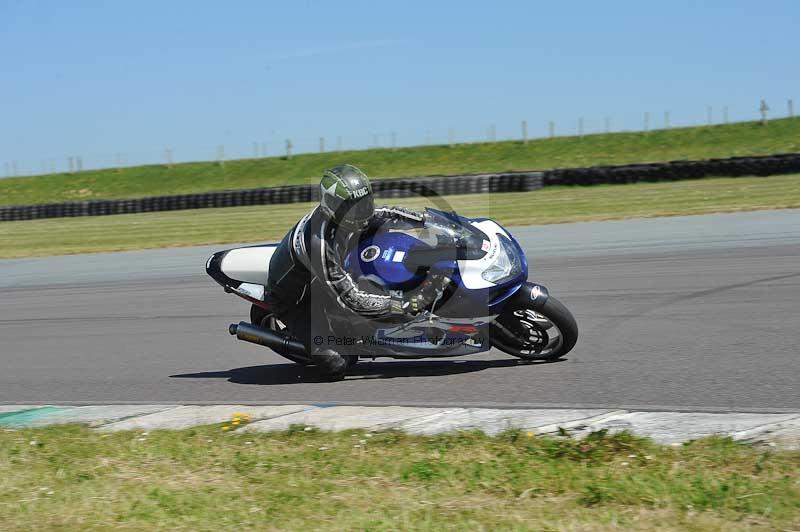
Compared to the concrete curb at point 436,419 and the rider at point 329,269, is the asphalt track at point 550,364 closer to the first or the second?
the concrete curb at point 436,419

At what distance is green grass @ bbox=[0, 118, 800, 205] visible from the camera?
150 feet

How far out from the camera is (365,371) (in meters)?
7.62

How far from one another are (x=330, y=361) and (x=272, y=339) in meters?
0.50

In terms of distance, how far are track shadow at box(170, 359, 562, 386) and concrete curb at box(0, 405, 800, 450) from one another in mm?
940

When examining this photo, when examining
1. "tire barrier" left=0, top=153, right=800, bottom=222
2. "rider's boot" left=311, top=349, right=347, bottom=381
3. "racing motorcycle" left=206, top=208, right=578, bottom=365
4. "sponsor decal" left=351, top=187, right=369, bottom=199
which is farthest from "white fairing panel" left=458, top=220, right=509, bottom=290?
"tire barrier" left=0, top=153, right=800, bottom=222

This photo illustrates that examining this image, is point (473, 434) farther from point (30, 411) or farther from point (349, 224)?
point (30, 411)

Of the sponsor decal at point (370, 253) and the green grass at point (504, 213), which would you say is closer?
the sponsor decal at point (370, 253)

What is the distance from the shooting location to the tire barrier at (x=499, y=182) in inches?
1078

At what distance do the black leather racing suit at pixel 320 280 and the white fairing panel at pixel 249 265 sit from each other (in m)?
0.22

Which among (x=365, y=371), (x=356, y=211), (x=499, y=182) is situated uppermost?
(x=356, y=211)

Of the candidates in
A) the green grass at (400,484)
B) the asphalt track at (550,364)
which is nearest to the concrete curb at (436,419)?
the green grass at (400,484)

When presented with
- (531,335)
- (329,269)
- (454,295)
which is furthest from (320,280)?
→ (531,335)

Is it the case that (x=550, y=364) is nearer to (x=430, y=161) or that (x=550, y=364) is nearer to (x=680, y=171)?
(x=680, y=171)

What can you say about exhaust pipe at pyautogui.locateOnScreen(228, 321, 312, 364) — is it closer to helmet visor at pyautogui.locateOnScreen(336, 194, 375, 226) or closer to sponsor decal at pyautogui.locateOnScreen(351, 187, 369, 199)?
helmet visor at pyautogui.locateOnScreen(336, 194, 375, 226)
